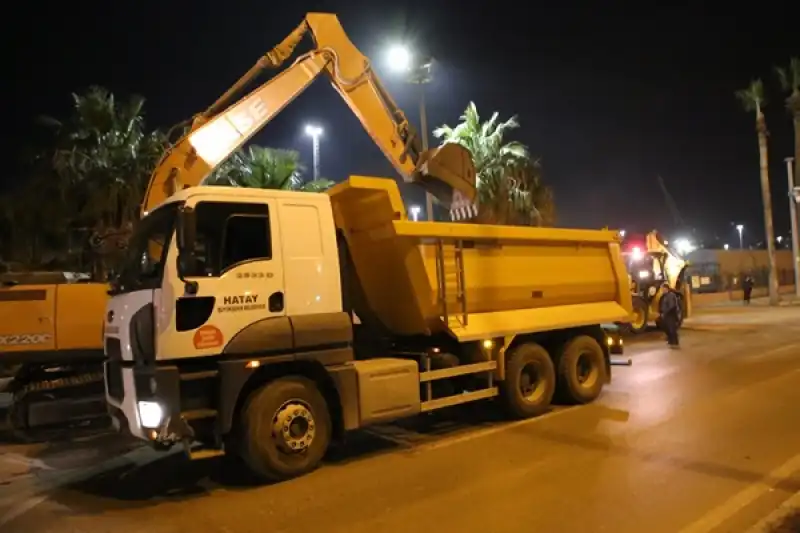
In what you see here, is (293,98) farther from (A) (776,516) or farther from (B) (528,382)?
(A) (776,516)

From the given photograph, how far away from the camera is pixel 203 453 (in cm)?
655

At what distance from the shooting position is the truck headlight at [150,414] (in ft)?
20.9

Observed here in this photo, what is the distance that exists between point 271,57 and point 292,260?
4118mm

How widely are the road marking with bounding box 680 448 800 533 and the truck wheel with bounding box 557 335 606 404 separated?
3.58m

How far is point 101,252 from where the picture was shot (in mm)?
9898

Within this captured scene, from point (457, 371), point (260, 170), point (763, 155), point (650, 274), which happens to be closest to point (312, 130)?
point (260, 170)

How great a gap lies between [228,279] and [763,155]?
37917 millimetres

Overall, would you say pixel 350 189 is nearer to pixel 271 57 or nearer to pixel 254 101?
pixel 254 101

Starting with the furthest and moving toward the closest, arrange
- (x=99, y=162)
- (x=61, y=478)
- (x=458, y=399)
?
(x=99, y=162) < (x=458, y=399) < (x=61, y=478)

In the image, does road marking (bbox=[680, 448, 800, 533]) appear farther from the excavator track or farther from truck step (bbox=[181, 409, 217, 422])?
the excavator track

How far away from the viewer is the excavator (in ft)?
69.7

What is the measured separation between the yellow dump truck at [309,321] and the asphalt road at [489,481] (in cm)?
54

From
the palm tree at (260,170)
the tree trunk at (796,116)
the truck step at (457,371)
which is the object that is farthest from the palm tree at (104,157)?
the tree trunk at (796,116)

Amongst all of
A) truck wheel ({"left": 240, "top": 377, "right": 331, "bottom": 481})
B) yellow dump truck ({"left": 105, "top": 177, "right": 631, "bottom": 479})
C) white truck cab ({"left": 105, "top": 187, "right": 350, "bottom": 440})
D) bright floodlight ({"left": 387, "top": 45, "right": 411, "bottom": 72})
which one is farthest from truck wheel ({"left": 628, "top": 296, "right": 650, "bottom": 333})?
truck wheel ({"left": 240, "top": 377, "right": 331, "bottom": 481})
